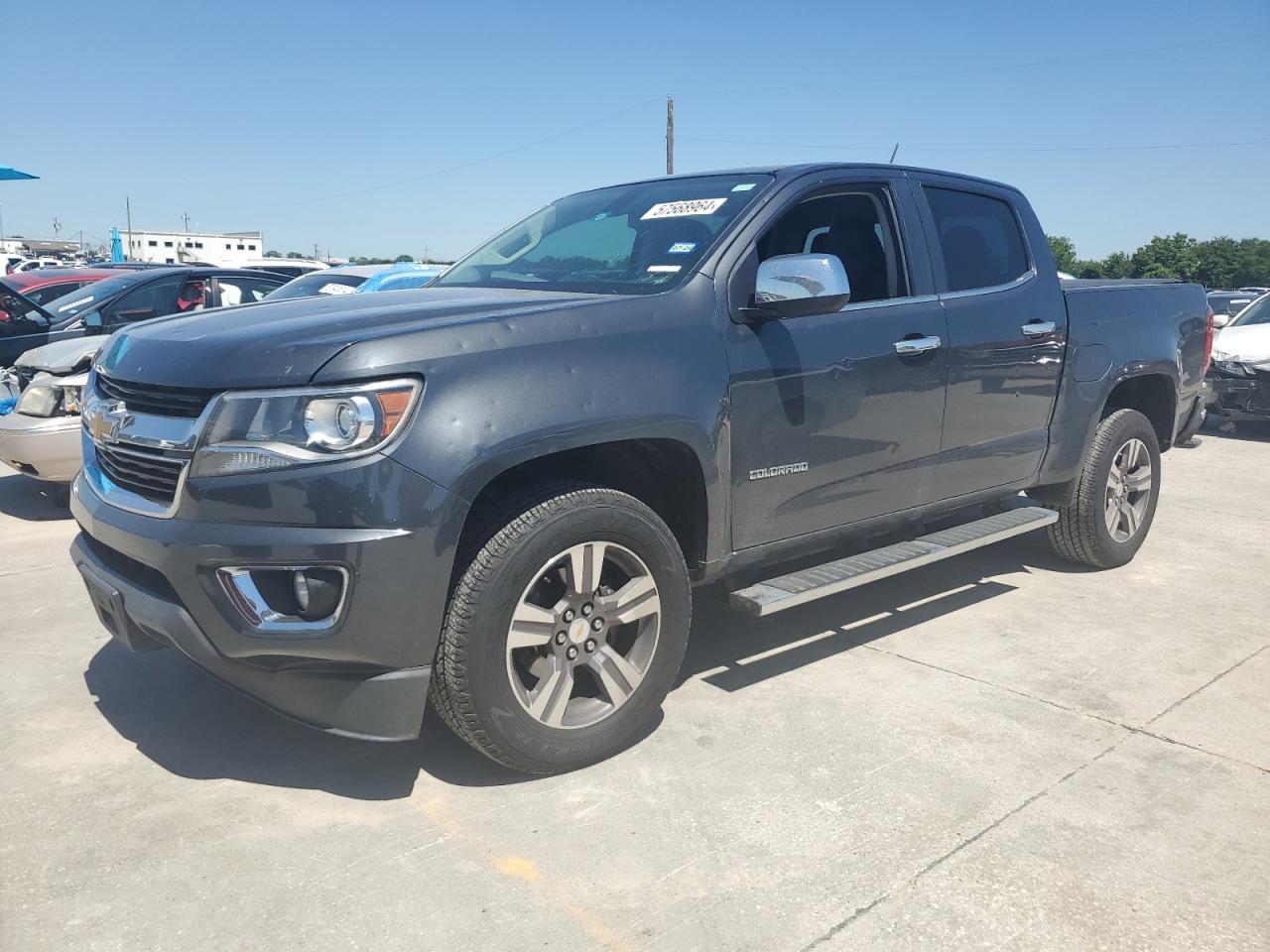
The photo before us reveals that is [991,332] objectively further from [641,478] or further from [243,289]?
[243,289]

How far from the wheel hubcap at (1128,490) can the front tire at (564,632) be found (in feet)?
10.1

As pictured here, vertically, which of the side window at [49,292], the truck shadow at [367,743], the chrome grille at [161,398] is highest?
the side window at [49,292]

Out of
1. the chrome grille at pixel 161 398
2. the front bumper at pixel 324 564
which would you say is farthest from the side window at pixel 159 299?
the front bumper at pixel 324 564

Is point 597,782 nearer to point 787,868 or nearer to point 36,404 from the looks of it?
point 787,868

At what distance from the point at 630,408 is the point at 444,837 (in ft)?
4.35

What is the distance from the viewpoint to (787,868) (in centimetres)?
263

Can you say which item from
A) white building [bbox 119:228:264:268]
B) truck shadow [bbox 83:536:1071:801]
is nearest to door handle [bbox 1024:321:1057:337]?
truck shadow [bbox 83:536:1071:801]

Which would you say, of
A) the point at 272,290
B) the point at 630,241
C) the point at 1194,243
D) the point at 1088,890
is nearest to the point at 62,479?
the point at 272,290

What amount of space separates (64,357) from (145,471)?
13.2 ft

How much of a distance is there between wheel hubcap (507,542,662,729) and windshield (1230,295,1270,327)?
11.0 m

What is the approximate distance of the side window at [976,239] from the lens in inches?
170

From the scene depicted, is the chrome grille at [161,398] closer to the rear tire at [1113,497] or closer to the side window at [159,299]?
the rear tire at [1113,497]

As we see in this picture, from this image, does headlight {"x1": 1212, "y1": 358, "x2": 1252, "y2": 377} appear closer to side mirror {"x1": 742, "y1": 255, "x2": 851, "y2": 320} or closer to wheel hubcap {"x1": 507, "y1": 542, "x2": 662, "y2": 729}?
side mirror {"x1": 742, "y1": 255, "x2": 851, "y2": 320}

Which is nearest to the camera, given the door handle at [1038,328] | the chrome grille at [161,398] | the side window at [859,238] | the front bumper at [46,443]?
the chrome grille at [161,398]
